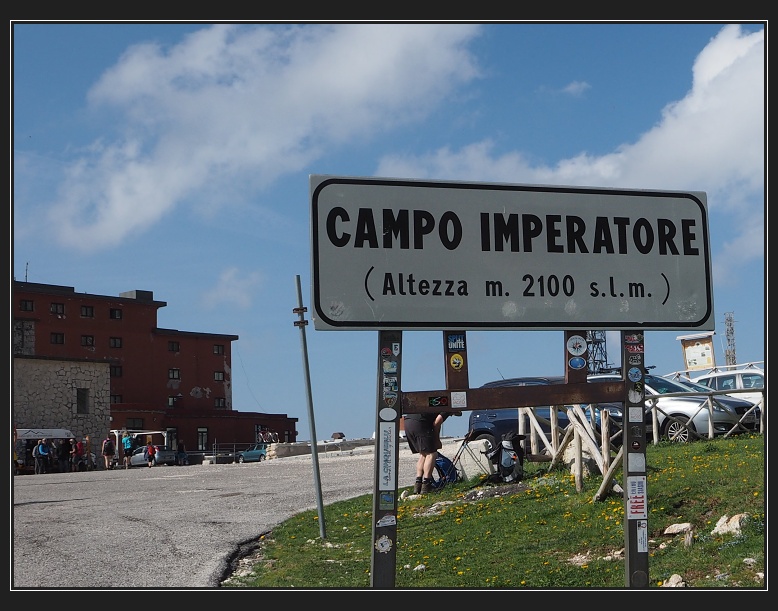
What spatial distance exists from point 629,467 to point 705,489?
5113 millimetres

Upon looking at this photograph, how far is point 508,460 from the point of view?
1427cm

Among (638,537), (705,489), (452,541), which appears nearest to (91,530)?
(452,541)

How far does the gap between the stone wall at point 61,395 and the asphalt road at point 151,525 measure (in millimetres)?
29867

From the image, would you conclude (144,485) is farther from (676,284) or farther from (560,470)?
(676,284)

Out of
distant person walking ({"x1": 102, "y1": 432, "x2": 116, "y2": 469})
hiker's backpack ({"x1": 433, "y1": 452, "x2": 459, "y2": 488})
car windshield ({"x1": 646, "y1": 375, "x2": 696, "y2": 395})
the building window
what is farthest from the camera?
the building window

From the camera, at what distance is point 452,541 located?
34.4 feet

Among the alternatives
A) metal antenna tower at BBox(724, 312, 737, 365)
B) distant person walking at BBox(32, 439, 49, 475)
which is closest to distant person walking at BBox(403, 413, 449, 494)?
distant person walking at BBox(32, 439, 49, 475)

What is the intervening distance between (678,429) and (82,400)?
42.0m

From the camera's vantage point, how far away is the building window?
173ft

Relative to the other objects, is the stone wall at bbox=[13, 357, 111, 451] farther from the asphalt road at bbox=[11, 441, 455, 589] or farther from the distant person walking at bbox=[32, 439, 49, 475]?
the asphalt road at bbox=[11, 441, 455, 589]

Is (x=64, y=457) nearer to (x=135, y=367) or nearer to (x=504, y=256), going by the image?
(x=135, y=367)

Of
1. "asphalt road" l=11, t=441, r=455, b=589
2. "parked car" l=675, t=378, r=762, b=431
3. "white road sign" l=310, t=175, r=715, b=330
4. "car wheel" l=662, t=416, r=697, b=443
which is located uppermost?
"white road sign" l=310, t=175, r=715, b=330

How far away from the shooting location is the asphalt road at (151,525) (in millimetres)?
9086

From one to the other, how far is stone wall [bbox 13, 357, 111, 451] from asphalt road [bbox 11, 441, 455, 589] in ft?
98.0
